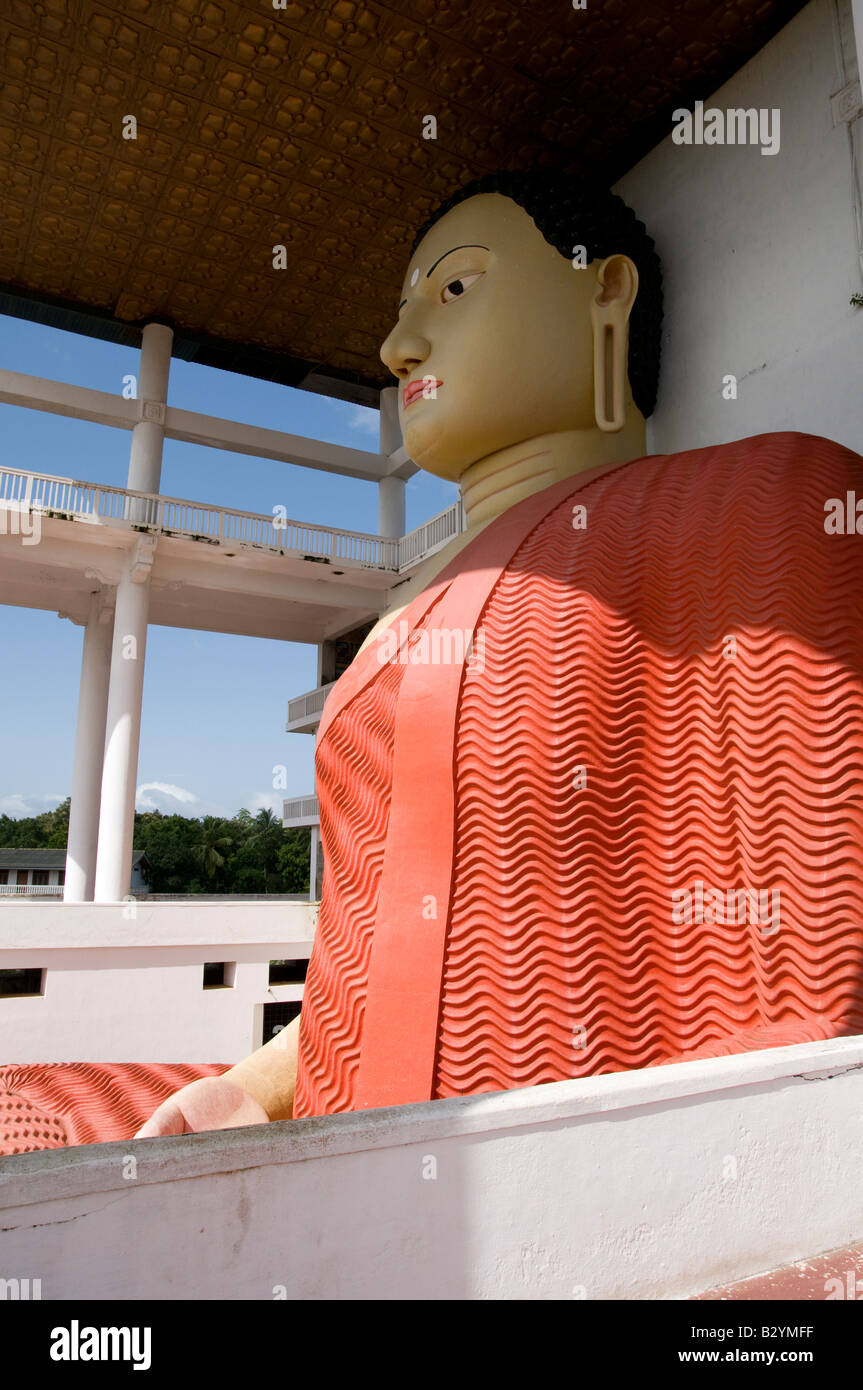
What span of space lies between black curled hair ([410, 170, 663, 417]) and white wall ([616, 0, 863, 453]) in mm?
184

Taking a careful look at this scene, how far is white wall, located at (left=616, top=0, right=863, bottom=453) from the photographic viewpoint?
3.98 metres

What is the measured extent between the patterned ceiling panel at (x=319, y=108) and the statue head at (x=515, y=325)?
0.96 metres

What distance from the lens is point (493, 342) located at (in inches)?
156

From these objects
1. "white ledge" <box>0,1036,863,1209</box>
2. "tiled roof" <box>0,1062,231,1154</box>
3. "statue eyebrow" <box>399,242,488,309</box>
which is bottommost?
"tiled roof" <box>0,1062,231,1154</box>

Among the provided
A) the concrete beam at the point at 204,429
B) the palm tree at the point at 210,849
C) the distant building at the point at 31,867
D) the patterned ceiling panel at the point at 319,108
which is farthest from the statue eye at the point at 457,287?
the palm tree at the point at 210,849

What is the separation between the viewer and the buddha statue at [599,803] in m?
2.78

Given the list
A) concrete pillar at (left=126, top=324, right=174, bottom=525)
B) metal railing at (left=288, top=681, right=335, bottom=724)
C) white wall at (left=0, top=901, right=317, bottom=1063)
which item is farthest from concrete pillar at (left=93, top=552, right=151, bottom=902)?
metal railing at (left=288, top=681, right=335, bottom=724)

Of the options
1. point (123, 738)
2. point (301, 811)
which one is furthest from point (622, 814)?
point (301, 811)

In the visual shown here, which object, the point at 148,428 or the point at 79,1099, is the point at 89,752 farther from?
the point at 79,1099

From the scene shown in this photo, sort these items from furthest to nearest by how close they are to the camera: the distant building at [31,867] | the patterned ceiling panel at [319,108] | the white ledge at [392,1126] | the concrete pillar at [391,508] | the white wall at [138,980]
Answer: the distant building at [31,867] → the concrete pillar at [391,508] → the white wall at [138,980] → the patterned ceiling panel at [319,108] → the white ledge at [392,1126]

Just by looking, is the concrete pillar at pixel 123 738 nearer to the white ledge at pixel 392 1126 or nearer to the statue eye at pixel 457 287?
the statue eye at pixel 457 287

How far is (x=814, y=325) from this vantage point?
404cm

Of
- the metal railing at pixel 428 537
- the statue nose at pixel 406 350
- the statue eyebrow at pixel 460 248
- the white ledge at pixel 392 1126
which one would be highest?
the metal railing at pixel 428 537

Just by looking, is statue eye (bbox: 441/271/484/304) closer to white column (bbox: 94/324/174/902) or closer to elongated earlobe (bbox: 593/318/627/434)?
elongated earlobe (bbox: 593/318/627/434)
